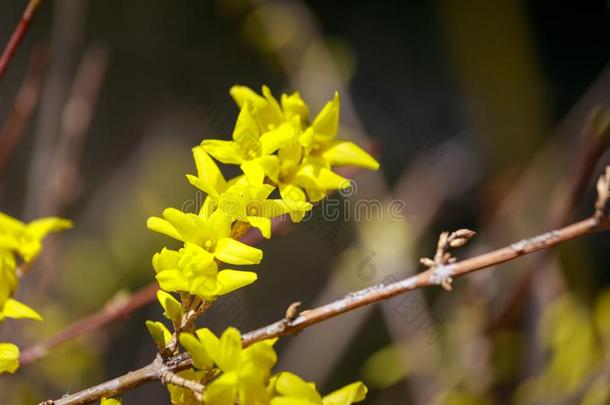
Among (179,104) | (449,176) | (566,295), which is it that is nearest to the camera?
(566,295)

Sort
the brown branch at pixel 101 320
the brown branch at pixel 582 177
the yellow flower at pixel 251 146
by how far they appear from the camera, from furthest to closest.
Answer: the brown branch at pixel 101 320
the brown branch at pixel 582 177
the yellow flower at pixel 251 146

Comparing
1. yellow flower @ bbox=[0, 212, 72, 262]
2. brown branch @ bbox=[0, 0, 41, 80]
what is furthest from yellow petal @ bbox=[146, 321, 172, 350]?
brown branch @ bbox=[0, 0, 41, 80]

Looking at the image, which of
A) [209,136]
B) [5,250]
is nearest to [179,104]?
[209,136]

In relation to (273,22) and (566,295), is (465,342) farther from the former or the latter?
(273,22)

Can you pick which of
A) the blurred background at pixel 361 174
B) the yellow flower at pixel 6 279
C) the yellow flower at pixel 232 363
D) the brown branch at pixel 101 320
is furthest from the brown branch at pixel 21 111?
the yellow flower at pixel 232 363

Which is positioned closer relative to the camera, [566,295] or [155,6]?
[566,295]

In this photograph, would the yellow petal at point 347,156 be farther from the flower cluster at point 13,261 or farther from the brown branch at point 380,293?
the flower cluster at point 13,261

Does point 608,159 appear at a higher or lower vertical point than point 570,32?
lower
